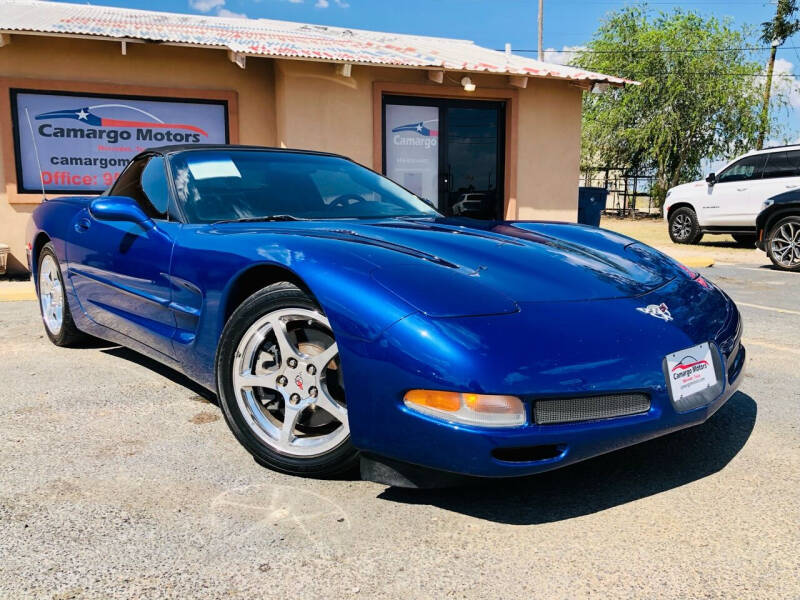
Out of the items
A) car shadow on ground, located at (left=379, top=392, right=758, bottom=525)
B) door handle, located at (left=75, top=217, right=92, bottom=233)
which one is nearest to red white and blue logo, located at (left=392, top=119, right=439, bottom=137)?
door handle, located at (left=75, top=217, right=92, bottom=233)

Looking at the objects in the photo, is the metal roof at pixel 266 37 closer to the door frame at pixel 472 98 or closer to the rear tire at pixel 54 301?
the door frame at pixel 472 98

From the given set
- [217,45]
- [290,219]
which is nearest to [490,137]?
[217,45]

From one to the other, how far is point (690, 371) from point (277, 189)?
2154 millimetres

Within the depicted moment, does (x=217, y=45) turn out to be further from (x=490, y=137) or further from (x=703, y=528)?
(x=703, y=528)

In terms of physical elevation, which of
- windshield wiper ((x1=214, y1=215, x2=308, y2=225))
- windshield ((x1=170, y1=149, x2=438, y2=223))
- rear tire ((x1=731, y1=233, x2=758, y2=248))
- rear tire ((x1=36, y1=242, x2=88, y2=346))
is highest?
windshield ((x1=170, y1=149, x2=438, y2=223))

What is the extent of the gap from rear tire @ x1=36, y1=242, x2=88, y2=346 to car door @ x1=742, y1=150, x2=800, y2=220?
1169 centimetres

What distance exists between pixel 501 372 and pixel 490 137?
950 cm

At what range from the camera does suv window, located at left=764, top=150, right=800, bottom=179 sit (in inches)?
490

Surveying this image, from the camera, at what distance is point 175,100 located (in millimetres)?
9492

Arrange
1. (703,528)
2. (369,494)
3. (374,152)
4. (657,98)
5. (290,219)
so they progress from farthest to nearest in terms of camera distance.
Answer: (657,98) → (374,152) → (290,219) → (369,494) → (703,528)

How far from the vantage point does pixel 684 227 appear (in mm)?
14281

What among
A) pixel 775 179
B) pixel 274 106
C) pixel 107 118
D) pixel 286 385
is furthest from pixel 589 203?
pixel 286 385

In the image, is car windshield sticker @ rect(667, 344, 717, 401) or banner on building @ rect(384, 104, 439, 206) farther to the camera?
banner on building @ rect(384, 104, 439, 206)

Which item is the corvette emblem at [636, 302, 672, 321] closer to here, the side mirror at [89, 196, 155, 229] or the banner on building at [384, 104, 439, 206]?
the side mirror at [89, 196, 155, 229]
